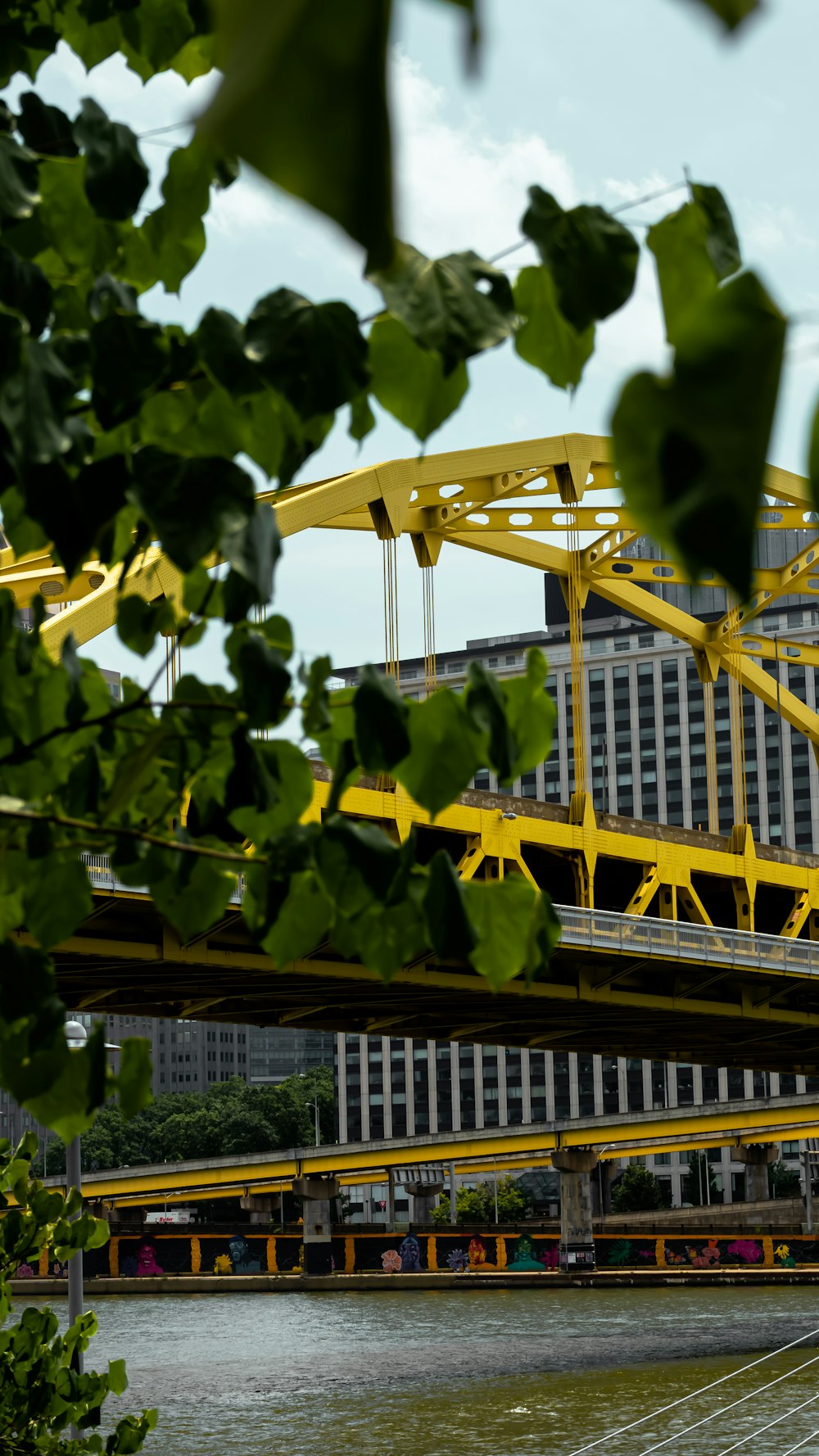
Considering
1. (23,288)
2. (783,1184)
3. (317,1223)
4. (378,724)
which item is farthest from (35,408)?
(783,1184)

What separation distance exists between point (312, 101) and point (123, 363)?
1649 millimetres

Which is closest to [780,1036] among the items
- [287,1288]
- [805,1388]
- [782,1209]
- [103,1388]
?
[805,1388]

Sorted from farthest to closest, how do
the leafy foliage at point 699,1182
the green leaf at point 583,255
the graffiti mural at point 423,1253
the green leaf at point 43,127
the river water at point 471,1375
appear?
the leafy foliage at point 699,1182, the graffiti mural at point 423,1253, the river water at point 471,1375, the green leaf at point 43,127, the green leaf at point 583,255

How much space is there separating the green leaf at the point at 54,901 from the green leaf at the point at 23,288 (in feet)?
2.52

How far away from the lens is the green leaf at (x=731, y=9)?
0.68 metres

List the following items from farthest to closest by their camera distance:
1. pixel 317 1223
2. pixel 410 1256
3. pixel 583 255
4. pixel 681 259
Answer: pixel 317 1223 → pixel 410 1256 → pixel 583 255 → pixel 681 259

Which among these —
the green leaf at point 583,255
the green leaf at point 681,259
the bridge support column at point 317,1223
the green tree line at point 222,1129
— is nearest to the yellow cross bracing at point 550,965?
the green leaf at point 583,255

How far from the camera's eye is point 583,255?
6.73 ft

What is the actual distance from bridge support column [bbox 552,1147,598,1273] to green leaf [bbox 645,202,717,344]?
71.5 m

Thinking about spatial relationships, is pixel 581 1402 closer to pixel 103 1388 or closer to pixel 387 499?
pixel 387 499

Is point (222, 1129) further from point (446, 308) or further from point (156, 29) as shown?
point (446, 308)

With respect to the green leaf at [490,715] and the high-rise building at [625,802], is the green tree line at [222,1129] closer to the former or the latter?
the high-rise building at [625,802]

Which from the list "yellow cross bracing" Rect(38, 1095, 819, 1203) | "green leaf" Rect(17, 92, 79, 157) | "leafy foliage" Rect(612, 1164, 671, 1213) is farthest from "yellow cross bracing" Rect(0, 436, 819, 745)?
"leafy foliage" Rect(612, 1164, 671, 1213)

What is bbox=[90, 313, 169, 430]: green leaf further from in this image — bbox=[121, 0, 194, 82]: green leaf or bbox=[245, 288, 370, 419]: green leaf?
bbox=[121, 0, 194, 82]: green leaf
